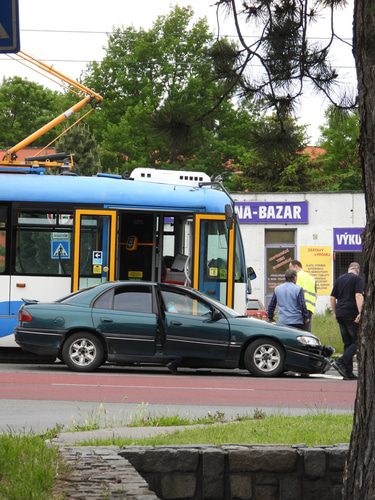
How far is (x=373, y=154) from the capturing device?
6.26m

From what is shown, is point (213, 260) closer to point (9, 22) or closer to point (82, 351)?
point (82, 351)

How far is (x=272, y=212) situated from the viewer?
47.9 metres

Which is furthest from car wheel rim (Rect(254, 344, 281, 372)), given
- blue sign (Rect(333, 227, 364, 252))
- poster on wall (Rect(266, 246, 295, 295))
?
poster on wall (Rect(266, 246, 295, 295))

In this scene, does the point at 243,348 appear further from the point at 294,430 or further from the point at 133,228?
the point at 294,430

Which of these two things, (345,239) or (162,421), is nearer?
(162,421)

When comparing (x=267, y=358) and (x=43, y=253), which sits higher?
(x=43, y=253)

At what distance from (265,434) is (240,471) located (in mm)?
1672

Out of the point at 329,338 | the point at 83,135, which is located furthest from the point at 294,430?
the point at 83,135

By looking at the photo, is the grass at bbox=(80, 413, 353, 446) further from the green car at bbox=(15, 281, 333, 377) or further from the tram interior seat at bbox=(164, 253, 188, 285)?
the tram interior seat at bbox=(164, 253, 188, 285)

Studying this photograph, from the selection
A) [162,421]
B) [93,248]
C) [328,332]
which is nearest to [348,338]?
[93,248]

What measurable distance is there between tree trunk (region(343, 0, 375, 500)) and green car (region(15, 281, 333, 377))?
12604 mm

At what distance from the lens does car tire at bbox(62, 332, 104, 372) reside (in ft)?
62.4

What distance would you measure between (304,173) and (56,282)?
46.7m

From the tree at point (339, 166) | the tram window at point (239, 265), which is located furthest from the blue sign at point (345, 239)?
the tram window at point (239, 265)
